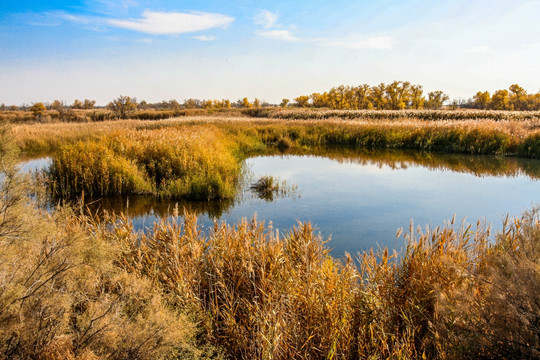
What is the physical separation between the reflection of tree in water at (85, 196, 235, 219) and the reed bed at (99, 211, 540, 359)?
11.1 feet

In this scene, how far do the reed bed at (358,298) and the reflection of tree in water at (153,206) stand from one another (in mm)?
3371

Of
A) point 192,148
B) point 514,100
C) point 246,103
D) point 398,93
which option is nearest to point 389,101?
point 398,93

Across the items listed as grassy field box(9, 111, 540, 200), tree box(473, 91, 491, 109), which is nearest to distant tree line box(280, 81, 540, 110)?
tree box(473, 91, 491, 109)

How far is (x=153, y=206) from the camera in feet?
26.5

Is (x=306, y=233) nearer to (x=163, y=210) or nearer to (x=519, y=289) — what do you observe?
(x=519, y=289)

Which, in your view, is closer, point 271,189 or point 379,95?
point 271,189

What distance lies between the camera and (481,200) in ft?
27.1

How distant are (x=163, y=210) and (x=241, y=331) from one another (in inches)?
213

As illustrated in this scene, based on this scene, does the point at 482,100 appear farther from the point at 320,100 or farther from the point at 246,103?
the point at 246,103

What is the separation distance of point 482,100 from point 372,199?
214 feet

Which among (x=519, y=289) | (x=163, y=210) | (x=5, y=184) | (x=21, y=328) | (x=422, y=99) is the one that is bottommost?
(x=163, y=210)

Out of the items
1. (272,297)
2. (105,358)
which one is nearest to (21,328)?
(105,358)

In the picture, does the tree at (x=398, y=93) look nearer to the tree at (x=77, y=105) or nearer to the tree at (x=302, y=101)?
the tree at (x=302, y=101)

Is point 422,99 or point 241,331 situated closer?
point 241,331
